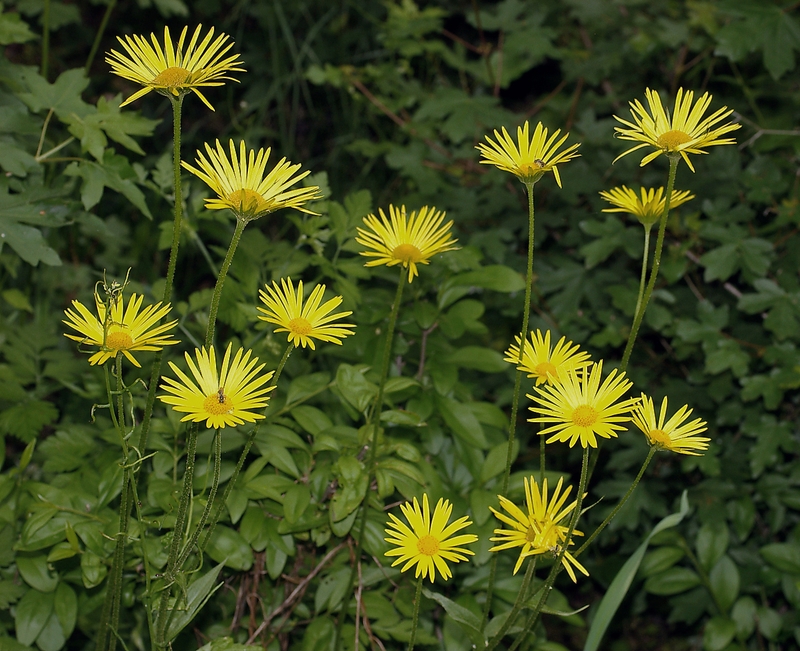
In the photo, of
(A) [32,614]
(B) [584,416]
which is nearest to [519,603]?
(B) [584,416]

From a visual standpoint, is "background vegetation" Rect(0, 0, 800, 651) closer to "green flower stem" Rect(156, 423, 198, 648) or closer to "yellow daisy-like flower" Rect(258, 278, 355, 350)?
"green flower stem" Rect(156, 423, 198, 648)

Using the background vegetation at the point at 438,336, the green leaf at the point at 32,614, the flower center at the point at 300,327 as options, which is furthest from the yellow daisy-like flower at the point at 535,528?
the green leaf at the point at 32,614

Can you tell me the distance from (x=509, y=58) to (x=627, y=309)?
47.1 inches

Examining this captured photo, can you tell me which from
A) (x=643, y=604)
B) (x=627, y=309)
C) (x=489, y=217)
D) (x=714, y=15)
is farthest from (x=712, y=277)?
(x=714, y=15)

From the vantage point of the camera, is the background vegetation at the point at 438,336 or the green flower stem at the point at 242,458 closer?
the green flower stem at the point at 242,458

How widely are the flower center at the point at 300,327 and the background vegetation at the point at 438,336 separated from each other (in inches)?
14.7

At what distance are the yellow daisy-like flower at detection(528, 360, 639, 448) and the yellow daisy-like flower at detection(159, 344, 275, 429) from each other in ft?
1.05

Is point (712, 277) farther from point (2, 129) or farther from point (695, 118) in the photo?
point (2, 129)

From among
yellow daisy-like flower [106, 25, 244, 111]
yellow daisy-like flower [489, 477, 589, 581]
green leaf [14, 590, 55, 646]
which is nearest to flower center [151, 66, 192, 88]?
yellow daisy-like flower [106, 25, 244, 111]

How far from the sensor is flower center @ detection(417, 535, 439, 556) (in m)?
1.00

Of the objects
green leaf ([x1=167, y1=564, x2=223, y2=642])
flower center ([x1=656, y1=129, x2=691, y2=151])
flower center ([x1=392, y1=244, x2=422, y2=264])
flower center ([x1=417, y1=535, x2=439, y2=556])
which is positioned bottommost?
green leaf ([x1=167, y1=564, x2=223, y2=642])

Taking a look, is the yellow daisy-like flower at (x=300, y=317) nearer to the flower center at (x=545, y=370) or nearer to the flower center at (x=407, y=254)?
the flower center at (x=407, y=254)

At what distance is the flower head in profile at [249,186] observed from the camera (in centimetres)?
94

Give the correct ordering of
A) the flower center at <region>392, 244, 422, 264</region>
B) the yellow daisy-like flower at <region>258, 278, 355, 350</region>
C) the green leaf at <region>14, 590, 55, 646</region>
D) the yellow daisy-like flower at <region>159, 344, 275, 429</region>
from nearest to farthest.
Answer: the yellow daisy-like flower at <region>159, 344, 275, 429</region>
the yellow daisy-like flower at <region>258, 278, 355, 350</region>
the flower center at <region>392, 244, 422, 264</region>
the green leaf at <region>14, 590, 55, 646</region>
